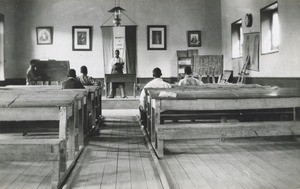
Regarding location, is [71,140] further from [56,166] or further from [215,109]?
[215,109]

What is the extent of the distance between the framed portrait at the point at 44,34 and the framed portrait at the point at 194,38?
510 cm

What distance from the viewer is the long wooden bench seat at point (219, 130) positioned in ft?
13.3

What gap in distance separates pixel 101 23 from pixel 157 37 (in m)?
2.14

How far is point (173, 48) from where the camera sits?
12.5m

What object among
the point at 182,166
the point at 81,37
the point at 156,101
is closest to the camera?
the point at 182,166

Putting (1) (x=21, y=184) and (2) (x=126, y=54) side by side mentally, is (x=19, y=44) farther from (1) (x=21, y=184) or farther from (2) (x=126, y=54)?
(1) (x=21, y=184)

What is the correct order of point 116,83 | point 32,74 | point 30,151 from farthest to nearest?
1. point 116,83
2. point 32,74
3. point 30,151

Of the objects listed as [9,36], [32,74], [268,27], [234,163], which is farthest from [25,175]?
[9,36]

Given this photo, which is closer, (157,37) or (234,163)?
(234,163)

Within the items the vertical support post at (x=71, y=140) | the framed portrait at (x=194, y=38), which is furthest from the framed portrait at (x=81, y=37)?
the vertical support post at (x=71, y=140)

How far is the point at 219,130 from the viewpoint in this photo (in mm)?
4098

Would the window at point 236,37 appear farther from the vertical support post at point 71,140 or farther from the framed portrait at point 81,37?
the vertical support post at point 71,140

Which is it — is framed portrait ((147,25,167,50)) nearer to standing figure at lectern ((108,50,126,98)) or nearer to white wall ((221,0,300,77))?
standing figure at lectern ((108,50,126,98))

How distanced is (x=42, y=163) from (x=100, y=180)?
1.03 meters
